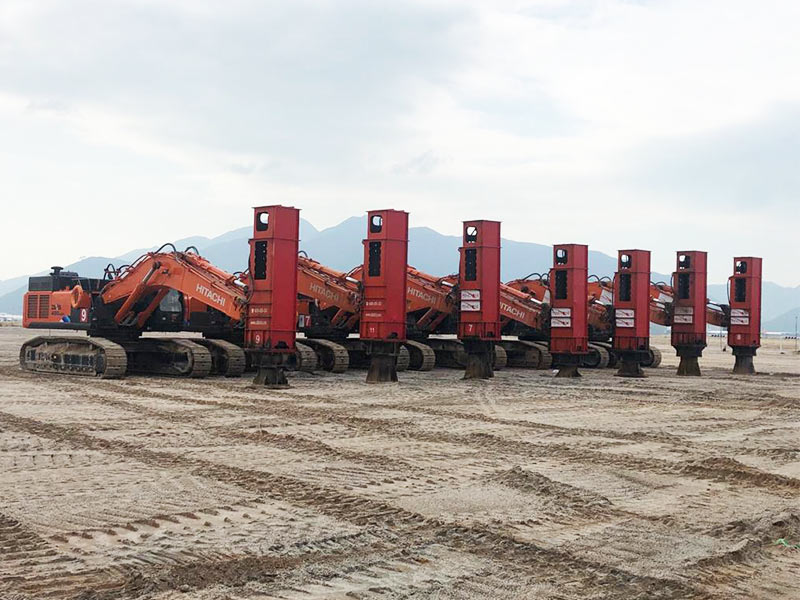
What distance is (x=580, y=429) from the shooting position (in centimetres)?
1299

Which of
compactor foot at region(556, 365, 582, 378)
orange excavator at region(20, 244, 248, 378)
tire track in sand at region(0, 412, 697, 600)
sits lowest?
tire track in sand at region(0, 412, 697, 600)

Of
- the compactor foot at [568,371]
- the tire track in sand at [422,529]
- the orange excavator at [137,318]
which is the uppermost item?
the orange excavator at [137,318]

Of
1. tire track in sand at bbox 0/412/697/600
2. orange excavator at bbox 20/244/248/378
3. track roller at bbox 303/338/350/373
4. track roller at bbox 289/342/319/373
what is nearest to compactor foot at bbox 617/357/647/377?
track roller at bbox 303/338/350/373

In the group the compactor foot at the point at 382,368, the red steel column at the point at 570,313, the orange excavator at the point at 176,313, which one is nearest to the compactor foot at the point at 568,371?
the red steel column at the point at 570,313

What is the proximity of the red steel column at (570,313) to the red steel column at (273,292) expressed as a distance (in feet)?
27.4

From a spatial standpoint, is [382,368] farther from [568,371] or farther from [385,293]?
[568,371]

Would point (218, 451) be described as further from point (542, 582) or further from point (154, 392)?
point (154, 392)

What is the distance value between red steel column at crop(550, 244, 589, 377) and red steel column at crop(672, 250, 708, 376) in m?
4.50

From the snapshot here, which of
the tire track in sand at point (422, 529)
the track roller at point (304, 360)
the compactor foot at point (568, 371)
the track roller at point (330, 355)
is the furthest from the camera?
the compactor foot at point (568, 371)

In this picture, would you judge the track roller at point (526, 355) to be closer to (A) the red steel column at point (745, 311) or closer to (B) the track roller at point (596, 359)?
(B) the track roller at point (596, 359)

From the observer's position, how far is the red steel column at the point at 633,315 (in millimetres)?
25672

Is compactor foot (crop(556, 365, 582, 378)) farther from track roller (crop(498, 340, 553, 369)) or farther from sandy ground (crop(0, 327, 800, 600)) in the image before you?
sandy ground (crop(0, 327, 800, 600))

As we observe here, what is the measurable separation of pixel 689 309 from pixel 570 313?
5681mm

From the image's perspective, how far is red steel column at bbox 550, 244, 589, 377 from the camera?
79.8ft
